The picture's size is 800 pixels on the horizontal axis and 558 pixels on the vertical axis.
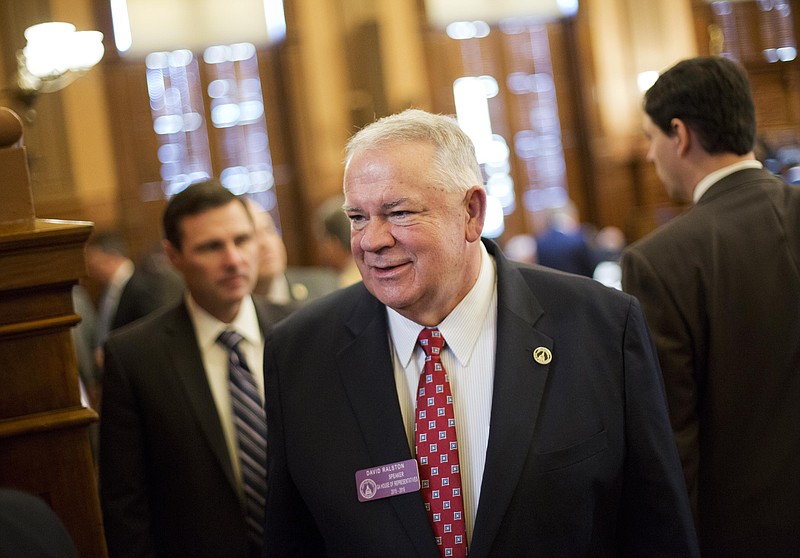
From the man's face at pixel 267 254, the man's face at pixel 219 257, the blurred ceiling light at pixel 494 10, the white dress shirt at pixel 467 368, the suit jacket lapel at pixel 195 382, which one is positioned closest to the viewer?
the white dress shirt at pixel 467 368

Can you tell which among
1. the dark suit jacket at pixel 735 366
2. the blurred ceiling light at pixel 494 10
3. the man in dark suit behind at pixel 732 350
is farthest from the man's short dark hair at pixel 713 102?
the blurred ceiling light at pixel 494 10

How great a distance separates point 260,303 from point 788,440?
61.7 inches

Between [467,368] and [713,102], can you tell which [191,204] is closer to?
[467,368]

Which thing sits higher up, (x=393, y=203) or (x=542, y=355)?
(x=393, y=203)

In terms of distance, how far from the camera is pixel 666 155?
256cm

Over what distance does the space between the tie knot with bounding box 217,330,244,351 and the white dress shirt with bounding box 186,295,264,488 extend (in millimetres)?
10

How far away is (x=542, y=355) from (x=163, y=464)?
115 centimetres

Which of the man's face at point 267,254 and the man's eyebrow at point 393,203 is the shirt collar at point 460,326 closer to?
the man's eyebrow at point 393,203

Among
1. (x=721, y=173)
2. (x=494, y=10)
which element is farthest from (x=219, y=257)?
(x=494, y=10)

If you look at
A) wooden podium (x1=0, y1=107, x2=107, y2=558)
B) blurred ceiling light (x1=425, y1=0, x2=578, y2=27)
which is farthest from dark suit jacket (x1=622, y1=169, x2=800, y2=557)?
blurred ceiling light (x1=425, y1=0, x2=578, y2=27)

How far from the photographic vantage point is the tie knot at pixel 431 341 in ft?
6.39

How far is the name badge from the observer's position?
1.86 metres

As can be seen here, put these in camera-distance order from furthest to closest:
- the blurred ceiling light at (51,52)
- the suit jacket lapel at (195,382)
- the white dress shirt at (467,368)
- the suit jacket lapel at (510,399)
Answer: the blurred ceiling light at (51,52) < the suit jacket lapel at (195,382) < the white dress shirt at (467,368) < the suit jacket lapel at (510,399)

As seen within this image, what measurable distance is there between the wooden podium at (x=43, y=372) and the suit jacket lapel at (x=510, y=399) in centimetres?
78
